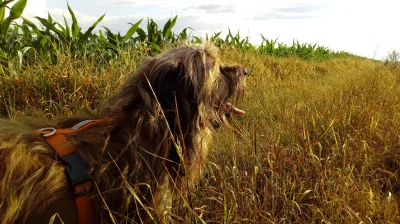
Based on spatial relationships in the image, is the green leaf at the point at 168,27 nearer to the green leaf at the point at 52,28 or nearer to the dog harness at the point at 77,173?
the green leaf at the point at 52,28

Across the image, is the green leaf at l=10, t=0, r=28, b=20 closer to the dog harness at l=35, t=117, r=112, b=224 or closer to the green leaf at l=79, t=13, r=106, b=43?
the green leaf at l=79, t=13, r=106, b=43

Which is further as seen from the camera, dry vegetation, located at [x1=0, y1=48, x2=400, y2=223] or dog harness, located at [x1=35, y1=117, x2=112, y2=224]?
dry vegetation, located at [x1=0, y1=48, x2=400, y2=223]

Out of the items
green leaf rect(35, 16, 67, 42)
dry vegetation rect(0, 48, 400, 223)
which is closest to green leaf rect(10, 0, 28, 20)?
green leaf rect(35, 16, 67, 42)

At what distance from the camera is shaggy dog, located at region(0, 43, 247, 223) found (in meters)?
1.81

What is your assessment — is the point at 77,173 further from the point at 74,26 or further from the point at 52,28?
the point at 74,26

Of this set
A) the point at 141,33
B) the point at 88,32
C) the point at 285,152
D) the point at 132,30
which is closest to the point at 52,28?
the point at 88,32

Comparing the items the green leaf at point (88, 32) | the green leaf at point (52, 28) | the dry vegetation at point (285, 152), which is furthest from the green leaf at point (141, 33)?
the green leaf at point (52, 28)

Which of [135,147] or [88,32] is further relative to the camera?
[88,32]

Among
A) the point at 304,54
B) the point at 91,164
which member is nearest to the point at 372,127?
the point at 91,164

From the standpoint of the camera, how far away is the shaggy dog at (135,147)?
1812 mm

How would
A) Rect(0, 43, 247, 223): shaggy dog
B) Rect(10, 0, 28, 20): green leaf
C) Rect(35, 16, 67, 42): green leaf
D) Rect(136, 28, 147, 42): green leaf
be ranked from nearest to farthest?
Rect(0, 43, 247, 223): shaggy dog
Rect(10, 0, 28, 20): green leaf
Rect(35, 16, 67, 42): green leaf
Rect(136, 28, 147, 42): green leaf

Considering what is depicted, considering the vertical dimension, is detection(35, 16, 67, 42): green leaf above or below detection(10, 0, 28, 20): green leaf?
below

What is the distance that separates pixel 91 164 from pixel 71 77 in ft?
8.64

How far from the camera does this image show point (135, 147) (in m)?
2.11
